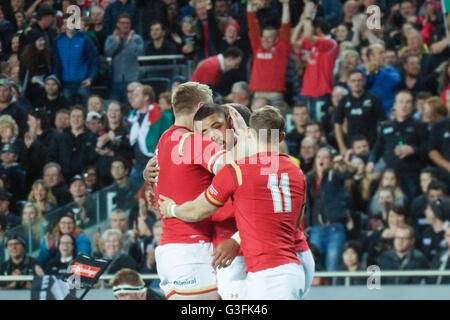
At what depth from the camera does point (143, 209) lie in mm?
9414

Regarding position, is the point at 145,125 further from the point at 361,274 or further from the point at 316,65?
the point at 361,274

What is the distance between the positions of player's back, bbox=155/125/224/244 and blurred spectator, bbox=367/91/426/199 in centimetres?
432

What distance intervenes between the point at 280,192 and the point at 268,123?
40 centimetres

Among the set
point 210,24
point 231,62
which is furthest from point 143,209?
point 210,24

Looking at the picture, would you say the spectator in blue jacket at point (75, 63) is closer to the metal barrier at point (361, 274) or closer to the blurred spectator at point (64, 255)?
the blurred spectator at point (64, 255)

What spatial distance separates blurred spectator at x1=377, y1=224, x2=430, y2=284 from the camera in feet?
27.6

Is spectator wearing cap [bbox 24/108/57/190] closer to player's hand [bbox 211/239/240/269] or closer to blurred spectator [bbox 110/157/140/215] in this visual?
blurred spectator [bbox 110/157/140/215]

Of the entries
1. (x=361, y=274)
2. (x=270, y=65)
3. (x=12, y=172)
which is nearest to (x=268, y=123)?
(x=361, y=274)

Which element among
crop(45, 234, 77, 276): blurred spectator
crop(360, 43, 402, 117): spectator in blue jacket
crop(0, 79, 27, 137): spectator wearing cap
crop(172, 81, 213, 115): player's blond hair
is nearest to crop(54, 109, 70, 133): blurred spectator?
crop(0, 79, 27, 137): spectator wearing cap

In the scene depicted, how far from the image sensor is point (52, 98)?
1127 centimetres

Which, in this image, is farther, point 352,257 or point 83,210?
point 83,210

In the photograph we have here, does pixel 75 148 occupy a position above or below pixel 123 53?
below

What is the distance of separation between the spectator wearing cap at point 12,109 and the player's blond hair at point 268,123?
20.8 ft
